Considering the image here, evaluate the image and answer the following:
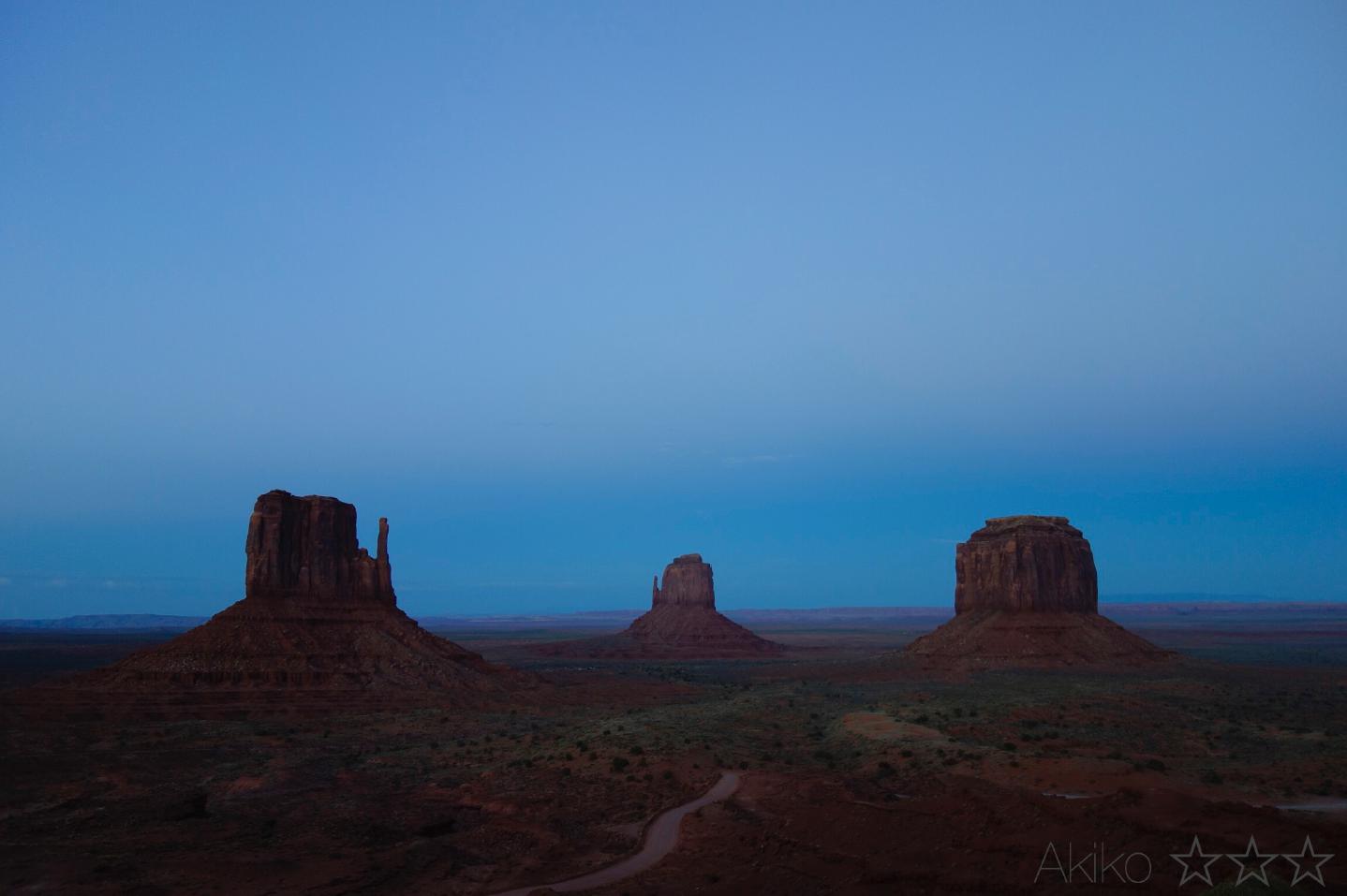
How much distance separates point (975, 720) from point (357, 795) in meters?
26.9

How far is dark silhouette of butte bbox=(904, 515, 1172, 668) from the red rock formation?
0.29ft

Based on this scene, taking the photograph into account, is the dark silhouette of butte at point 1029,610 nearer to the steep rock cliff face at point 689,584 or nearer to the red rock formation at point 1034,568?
the red rock formation at point 1034,568

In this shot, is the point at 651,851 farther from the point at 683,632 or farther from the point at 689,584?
the point at 689,584

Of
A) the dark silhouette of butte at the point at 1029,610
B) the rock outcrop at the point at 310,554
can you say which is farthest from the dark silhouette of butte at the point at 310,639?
the dark silhouette of butte at the point at 1029,610

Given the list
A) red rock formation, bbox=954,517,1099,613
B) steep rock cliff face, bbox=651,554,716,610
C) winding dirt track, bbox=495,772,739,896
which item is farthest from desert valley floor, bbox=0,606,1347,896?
steep rock cliff face, bbox=651,554,716,610

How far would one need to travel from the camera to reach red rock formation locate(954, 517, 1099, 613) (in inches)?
3312

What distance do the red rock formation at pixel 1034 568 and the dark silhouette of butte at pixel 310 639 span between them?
45277 mm

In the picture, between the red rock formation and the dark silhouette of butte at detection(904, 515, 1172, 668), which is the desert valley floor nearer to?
the dark silhouette of butte at detection(904, 515, 1172, 668)

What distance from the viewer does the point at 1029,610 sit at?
83.9 m

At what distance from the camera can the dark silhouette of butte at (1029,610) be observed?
78.6 metres

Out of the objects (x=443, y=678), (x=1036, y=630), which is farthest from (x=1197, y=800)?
(x=1036, y=630)

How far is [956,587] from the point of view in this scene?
304 ft

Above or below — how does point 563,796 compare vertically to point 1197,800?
below

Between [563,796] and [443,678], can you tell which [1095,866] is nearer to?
[563,796]
